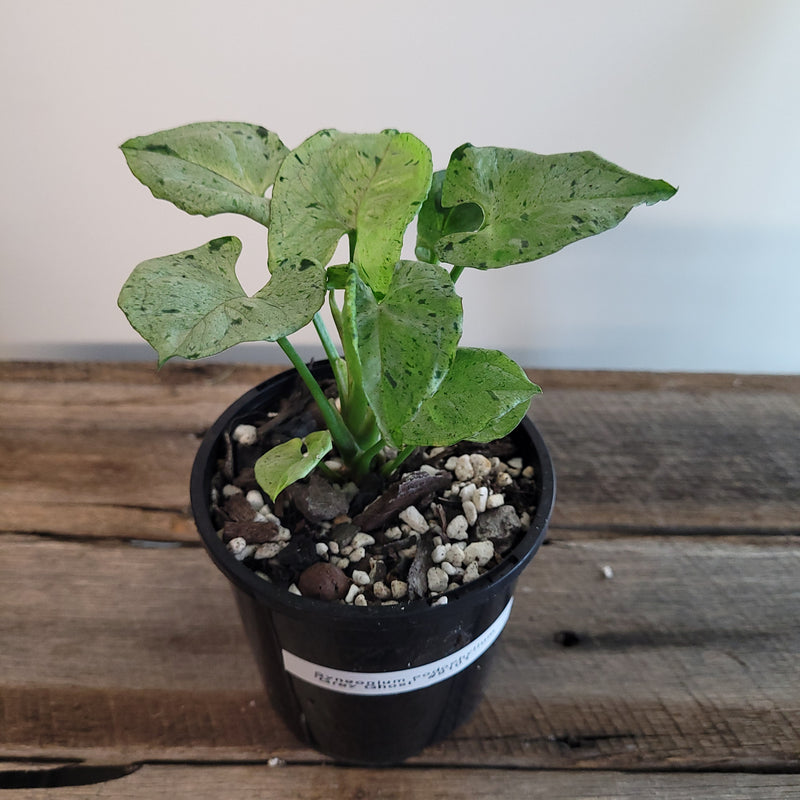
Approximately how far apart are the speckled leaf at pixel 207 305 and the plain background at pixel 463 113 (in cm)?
40

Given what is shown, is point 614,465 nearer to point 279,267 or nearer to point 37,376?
point 279,267

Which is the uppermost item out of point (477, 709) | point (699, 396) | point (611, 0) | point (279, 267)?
point (611, 0)

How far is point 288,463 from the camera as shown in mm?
455

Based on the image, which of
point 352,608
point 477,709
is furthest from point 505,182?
point 477,709

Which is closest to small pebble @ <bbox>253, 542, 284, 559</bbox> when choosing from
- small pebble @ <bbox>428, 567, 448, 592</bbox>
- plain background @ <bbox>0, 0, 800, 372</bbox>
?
small pebble @ <bbox>428, 567, 448, 592</bbox>

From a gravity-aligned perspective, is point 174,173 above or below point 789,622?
above

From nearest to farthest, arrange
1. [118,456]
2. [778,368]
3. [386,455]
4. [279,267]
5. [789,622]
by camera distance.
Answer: [279,267] < [386,455] < [789,622] < [118,456] < [778,368]

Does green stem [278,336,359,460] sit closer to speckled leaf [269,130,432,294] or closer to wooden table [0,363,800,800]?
speckled leaf [269,130,432,294]

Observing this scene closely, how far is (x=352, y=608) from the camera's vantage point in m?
0.43

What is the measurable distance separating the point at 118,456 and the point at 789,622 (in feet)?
2.24

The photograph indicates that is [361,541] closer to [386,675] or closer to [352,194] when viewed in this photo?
[386,675]

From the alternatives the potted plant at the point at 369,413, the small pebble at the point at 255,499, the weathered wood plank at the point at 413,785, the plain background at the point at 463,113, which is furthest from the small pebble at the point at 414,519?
the plain background at the point at 463,113

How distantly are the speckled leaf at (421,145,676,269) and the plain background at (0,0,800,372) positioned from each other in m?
0.32

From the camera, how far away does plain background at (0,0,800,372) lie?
0.67m
